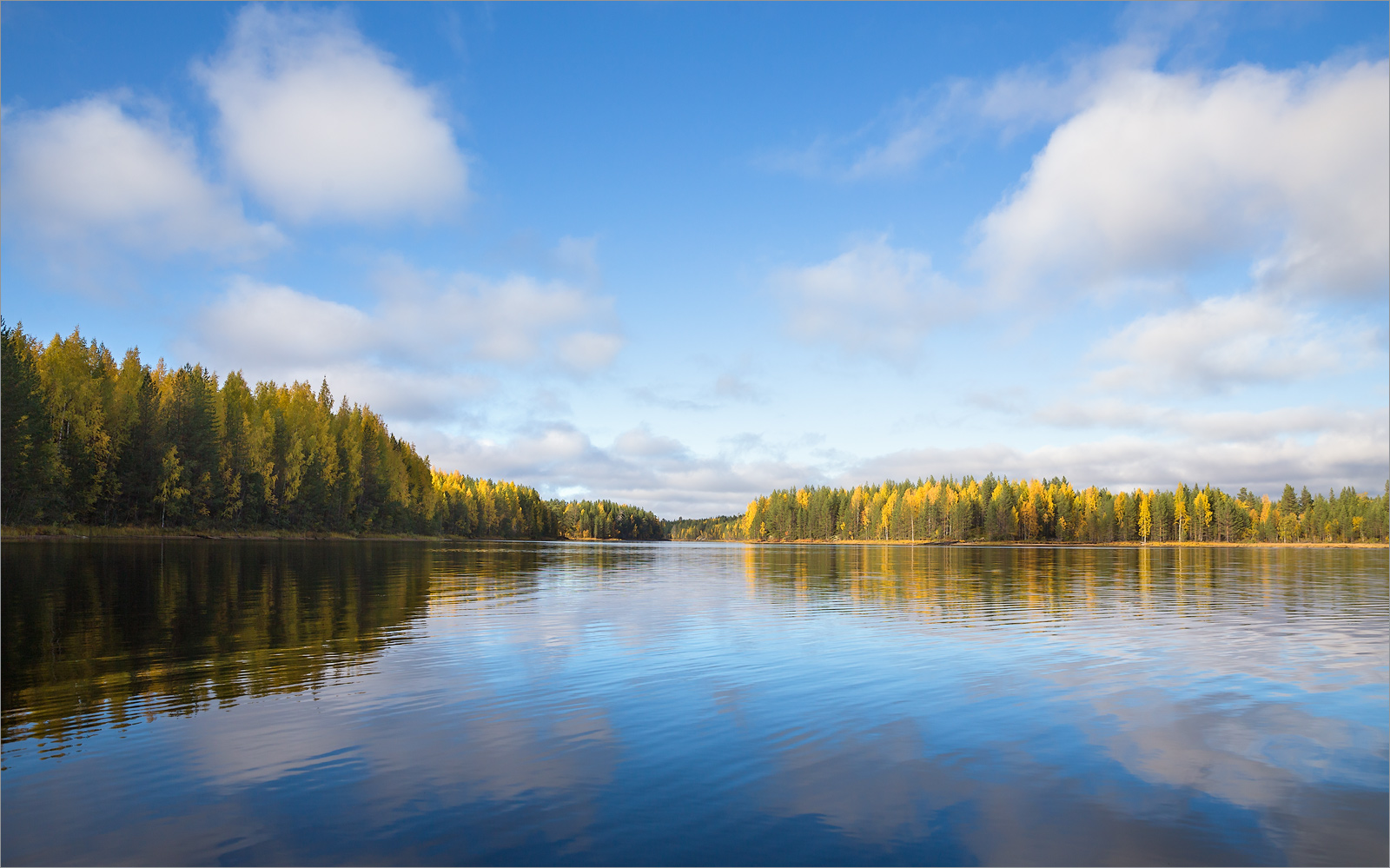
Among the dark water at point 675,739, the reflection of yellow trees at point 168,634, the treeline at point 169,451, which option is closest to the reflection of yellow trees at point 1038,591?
the dark water at point 675,739

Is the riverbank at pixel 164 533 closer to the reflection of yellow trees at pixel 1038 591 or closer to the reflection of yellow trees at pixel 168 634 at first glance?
the reflection of yellow trees at pixel 168 634

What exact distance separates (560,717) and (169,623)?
54.9 ft

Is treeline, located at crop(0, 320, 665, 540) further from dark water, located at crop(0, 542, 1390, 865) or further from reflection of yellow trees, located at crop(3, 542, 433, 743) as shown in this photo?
dark water, located at crop(0, 542, 1390, 865)

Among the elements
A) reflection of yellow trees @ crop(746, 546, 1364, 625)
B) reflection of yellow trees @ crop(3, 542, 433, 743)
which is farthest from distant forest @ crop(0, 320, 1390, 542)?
reflection of yellow trees @ crop(746, 546, 1364, 625)

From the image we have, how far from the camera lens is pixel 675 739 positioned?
1291 cm

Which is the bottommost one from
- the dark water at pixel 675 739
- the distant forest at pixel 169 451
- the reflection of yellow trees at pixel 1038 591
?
the reflection of yellow trees at pixel 1038 591

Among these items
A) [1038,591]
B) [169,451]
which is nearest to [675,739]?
[1038,591]

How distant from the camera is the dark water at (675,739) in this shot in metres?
8.96

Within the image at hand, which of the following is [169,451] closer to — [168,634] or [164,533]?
[164,533]

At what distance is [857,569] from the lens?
229 feet

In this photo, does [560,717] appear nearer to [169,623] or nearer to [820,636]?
[820,636]

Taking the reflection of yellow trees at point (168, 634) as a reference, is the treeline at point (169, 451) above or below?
above

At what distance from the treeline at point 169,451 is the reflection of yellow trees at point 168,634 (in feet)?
108

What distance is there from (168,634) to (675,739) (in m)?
17.1
